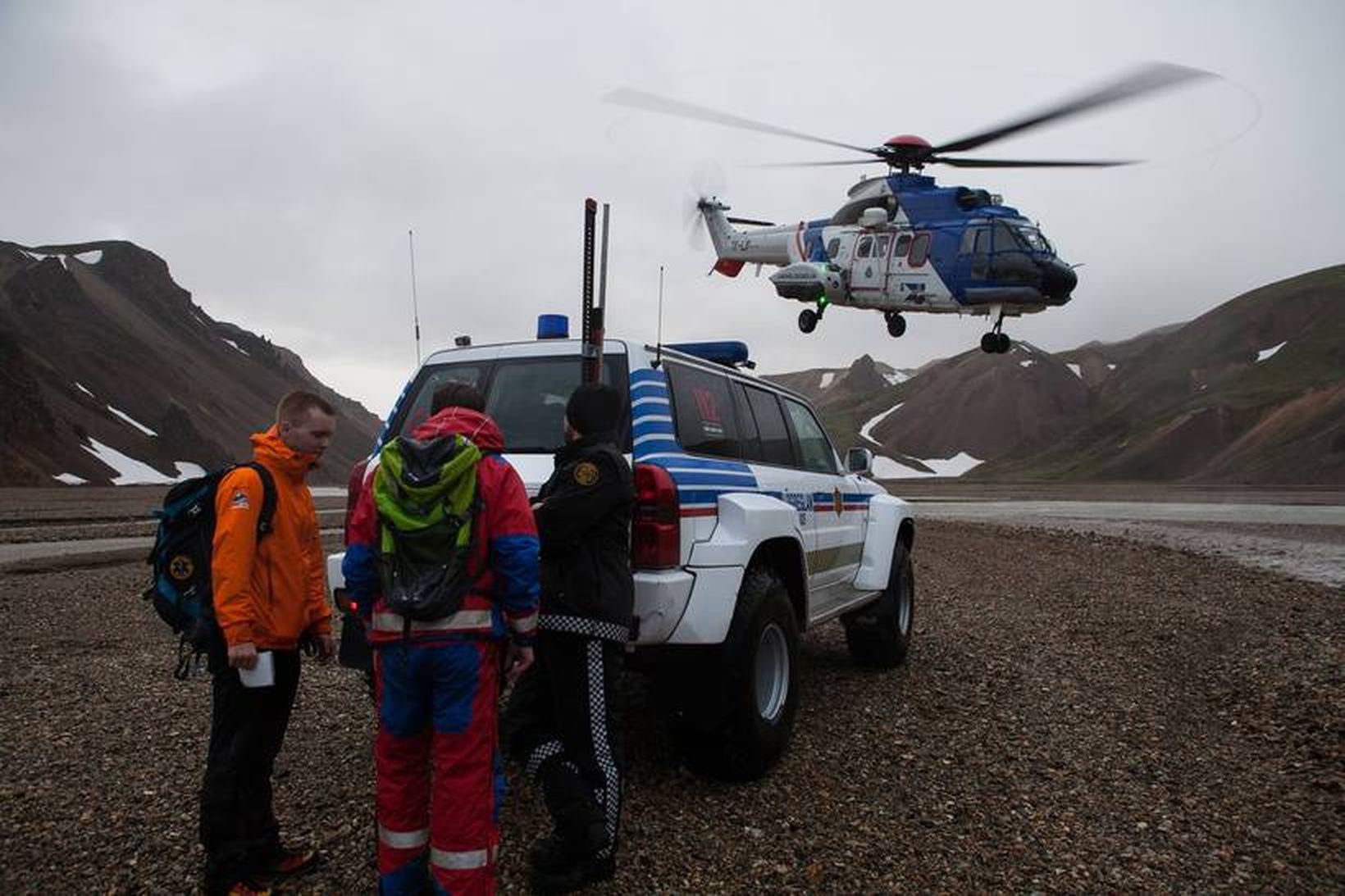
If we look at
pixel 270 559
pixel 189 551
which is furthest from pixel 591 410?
pixel 189 551

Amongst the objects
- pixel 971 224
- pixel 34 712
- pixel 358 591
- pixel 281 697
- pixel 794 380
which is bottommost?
pixel 34 712

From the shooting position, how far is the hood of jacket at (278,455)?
3.33 meters

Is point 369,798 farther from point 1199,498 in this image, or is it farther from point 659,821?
point 1199,498

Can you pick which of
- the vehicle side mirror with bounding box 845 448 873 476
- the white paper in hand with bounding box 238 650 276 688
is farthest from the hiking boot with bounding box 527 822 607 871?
the vehicle side mirror with bounding box 845 448 873 476

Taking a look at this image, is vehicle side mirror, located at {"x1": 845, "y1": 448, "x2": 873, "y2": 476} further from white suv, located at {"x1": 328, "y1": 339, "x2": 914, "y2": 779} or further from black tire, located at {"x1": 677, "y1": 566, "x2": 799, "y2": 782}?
black tire, located at {"x1": 677, "y1": 566, "x2": 799, "y2": 782}

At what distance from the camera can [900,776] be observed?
453 centimetres

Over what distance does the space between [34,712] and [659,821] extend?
4.34 metres

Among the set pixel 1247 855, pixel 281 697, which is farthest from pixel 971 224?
pixel 281 697

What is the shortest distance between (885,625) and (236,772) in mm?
4597

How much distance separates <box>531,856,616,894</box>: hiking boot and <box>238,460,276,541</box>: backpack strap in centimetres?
160

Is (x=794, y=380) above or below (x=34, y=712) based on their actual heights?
above

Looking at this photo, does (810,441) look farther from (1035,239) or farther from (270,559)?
(1035,239)

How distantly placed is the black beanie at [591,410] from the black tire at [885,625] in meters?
3.54

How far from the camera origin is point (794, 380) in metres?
182
